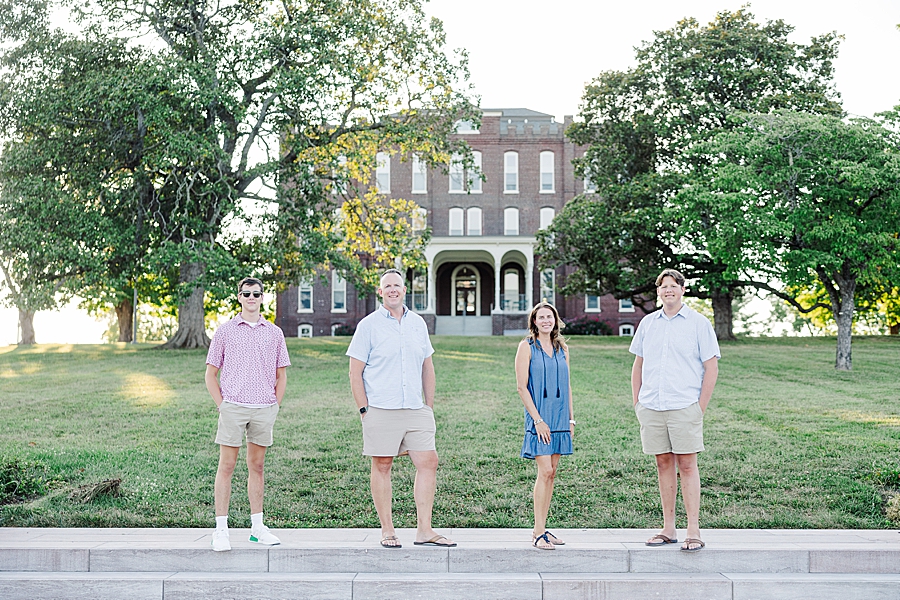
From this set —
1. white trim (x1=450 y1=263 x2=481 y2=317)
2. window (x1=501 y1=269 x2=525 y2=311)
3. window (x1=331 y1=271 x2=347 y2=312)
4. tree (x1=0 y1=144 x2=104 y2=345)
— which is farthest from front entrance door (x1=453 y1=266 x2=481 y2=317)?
tree (x1=0 y1=144 x2=104 y2=345)

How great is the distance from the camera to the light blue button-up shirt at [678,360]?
6086mm

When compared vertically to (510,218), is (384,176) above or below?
above

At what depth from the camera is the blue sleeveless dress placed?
6156 millimetres

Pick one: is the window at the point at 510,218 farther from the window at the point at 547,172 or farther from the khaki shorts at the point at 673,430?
the khaki shorts at the point at 673,430

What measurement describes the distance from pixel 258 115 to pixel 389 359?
18.9 meters

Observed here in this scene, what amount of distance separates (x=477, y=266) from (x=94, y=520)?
3706 cm

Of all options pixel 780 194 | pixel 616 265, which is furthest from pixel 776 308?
pixel 780 194

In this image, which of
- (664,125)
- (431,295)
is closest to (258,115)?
(664,125)

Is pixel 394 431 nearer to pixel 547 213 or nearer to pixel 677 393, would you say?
pixel 677 393

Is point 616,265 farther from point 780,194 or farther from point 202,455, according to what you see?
point 202,455

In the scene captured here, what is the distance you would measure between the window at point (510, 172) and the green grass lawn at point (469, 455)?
2573 centimetres

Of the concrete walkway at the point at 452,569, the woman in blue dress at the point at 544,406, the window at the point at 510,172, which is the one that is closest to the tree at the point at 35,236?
the concrete walkway at the point at 452,569

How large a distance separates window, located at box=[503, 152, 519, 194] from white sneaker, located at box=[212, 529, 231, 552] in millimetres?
38497

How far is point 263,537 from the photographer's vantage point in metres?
6.17
